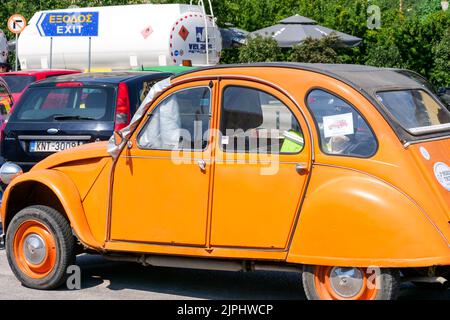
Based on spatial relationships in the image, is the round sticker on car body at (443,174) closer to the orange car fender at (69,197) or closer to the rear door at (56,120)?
the orange car fender at (69,197)

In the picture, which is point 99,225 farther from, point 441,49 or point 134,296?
point 441,49

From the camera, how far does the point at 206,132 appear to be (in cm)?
729

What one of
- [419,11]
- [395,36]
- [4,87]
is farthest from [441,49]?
[419,11]

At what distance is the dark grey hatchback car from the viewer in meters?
11.2

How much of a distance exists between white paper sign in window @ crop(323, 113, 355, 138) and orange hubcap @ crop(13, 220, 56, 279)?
8.45 ft

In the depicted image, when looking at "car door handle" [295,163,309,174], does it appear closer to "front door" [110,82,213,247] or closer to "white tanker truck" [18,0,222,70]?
"front door" [110,82,213,247]

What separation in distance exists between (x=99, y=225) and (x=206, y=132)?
3.85 ft

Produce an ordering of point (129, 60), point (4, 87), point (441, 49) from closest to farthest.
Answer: point (4, 87)
point (129, 60)
point (441, 49)

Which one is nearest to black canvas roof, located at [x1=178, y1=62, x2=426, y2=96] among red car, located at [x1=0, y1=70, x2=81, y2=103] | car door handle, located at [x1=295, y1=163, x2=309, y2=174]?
car door handle, located at [x1=295, y1=163, x2=309, y2=174]

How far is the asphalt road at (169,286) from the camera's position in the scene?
7.84 meters

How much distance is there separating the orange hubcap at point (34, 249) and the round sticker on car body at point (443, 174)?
3213mm

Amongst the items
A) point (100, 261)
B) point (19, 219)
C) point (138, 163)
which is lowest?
point (100, 261)

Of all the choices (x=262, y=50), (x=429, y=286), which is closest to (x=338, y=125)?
(x=429, y=286)

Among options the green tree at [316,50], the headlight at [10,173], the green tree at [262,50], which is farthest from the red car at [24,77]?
the green tree at [262,50]
